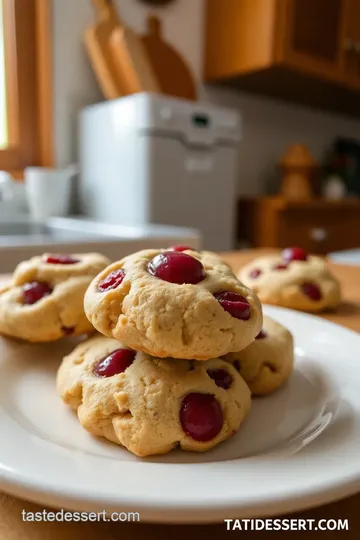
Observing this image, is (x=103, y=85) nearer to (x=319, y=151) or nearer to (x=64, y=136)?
(x=64, y=136)

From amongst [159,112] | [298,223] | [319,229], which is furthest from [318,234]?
[159,112]

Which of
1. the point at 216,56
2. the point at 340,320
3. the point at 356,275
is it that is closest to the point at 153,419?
the point at 340,320

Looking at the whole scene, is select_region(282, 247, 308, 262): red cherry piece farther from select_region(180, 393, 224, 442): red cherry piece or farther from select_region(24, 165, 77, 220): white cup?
select_region(24, 165, 77, 220): white cup

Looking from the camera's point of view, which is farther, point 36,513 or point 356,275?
point 356,275

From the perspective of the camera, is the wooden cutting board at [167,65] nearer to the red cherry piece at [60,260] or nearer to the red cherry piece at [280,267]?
the red cherry piece at [280,267]

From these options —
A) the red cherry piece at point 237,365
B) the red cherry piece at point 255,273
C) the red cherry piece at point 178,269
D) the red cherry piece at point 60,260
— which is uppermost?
the red cherry piece at point 178,269

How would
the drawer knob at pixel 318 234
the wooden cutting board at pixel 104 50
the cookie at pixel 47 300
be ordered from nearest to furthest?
the cookie at pixel 47 300 → the wooden cutting board at pixel 104 50 → the drawer knob at pixel 318 234

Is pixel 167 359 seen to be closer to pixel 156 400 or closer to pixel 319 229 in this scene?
pixel 156 400

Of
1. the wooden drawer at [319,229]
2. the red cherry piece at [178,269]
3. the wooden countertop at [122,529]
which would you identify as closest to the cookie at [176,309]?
the red cherry piece at [178,269]
